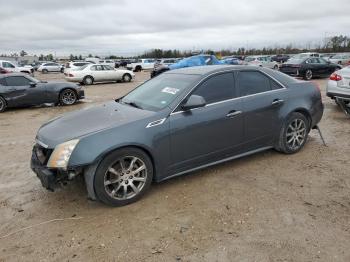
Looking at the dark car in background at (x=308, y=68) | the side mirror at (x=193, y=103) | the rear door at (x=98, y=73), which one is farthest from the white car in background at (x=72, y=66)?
the side mirror at (x=193, y=103)

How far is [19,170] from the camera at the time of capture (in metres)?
5.57

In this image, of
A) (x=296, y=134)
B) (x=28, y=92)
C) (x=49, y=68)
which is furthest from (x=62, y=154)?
(x=49, y=68)

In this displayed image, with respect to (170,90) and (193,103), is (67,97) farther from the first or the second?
(193,103)

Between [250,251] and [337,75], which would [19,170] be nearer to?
[250,251]

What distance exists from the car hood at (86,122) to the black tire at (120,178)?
385 mm

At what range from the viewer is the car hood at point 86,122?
4129mm

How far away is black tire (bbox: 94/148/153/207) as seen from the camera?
3990 mm

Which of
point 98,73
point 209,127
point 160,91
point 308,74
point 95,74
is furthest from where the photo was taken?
point 98,73

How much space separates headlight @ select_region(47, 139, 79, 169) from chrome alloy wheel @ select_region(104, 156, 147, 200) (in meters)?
0.47

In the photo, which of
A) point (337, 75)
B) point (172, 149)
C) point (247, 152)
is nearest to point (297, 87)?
point (247, 152)

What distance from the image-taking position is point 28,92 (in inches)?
481

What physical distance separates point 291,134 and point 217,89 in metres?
1.67

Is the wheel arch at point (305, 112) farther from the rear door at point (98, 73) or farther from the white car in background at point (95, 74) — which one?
the rear door at point (98, 73)

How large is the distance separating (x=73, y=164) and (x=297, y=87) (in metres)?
3.88
